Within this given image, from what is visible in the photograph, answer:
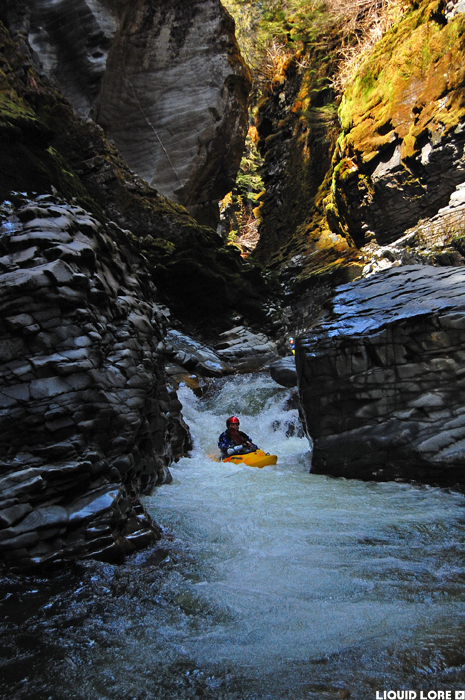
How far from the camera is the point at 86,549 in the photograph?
10.4 ft

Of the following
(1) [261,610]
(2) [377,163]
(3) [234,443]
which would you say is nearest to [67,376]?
(1) [261,610]

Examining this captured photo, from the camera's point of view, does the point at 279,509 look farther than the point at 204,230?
No

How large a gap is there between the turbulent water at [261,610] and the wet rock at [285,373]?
270 inches

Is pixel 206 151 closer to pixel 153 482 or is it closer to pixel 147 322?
pixel 147 322

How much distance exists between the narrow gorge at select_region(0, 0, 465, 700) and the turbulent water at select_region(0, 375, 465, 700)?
0.01m

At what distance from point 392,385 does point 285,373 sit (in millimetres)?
6286

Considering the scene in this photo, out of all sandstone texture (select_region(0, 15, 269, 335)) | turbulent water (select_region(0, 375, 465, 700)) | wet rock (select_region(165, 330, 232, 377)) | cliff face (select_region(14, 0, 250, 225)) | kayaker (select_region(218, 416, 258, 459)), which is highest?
cliff face (select_region(14, 0, 250, 225))

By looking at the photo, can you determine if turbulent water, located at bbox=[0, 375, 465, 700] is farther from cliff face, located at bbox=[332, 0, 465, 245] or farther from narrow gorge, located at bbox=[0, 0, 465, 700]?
cliff face, located at bbox=[332, 0, 465, 245]

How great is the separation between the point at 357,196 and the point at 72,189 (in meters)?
10.7

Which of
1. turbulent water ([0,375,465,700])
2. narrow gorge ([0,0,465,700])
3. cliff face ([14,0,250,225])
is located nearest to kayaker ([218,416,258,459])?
narrow gorge ([0,0,465,700])

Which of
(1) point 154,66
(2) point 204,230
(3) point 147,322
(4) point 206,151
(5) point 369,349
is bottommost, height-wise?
(5) point 369,349

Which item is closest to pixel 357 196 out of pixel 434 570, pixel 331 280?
pixel 331 280

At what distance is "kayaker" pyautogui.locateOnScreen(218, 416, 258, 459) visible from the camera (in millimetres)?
7273

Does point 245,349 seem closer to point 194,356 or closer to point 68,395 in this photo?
point 194,356
